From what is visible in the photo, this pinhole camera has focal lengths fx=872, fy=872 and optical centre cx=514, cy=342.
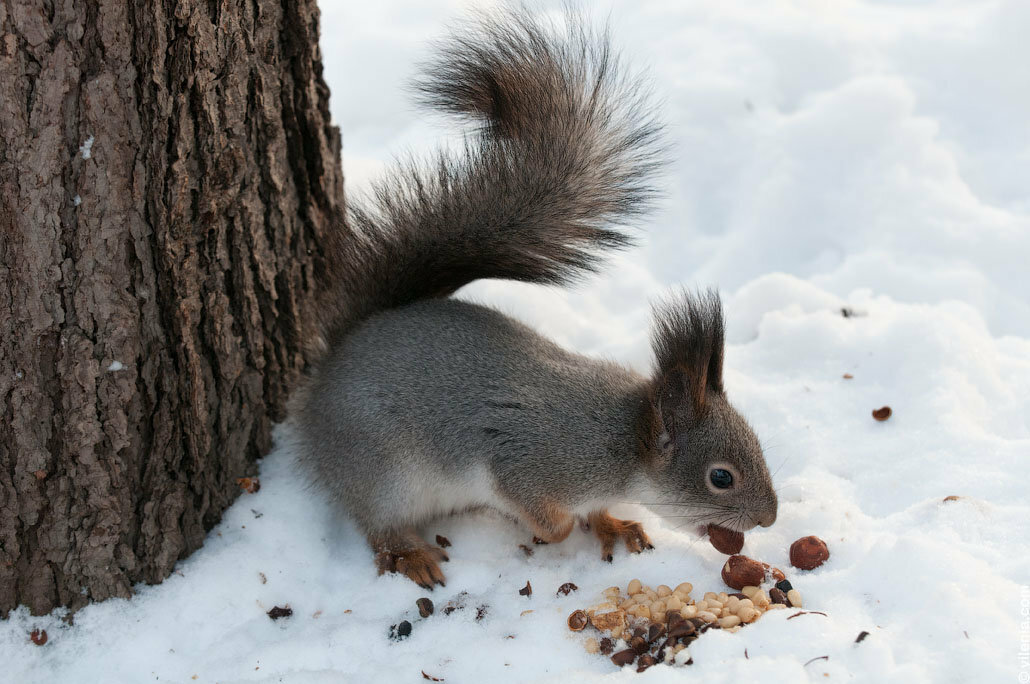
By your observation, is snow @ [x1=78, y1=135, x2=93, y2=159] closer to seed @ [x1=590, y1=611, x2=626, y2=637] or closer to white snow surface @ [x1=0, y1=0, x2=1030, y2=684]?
white snow surface @ [x1=0, y1=0, x2=1030, y2=684]

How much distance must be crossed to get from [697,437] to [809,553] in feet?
0.96

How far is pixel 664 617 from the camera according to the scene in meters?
1.51

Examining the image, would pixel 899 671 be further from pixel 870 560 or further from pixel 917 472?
pixel 917 472

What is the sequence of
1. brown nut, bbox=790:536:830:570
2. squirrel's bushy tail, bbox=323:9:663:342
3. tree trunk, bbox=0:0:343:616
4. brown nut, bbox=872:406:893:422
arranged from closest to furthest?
tree trunk, bbox=0:0:343:616 < brown nut, bbox=790:536:830:570 < squirrel's bushy tail, bbox=323:9:663:342 < brown nut, bbox=872:406:893:422

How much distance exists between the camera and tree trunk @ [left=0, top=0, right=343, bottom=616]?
4.51 feet

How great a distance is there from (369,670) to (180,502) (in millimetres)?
518

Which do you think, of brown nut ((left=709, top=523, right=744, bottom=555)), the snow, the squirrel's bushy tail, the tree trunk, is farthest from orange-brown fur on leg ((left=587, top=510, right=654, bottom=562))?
the snow

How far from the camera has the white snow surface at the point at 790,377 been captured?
4.76 feet

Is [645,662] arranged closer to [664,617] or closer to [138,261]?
[664,617]

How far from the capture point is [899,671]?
1260mm

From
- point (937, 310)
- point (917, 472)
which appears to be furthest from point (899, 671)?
point (937, 310)

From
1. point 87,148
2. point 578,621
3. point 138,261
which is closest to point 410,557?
point 578,621

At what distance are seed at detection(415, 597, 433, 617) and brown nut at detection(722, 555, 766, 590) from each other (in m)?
0.55

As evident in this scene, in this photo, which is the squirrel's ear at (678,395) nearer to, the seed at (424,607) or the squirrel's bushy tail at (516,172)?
the squirrel's bushy tail at (516,172)
